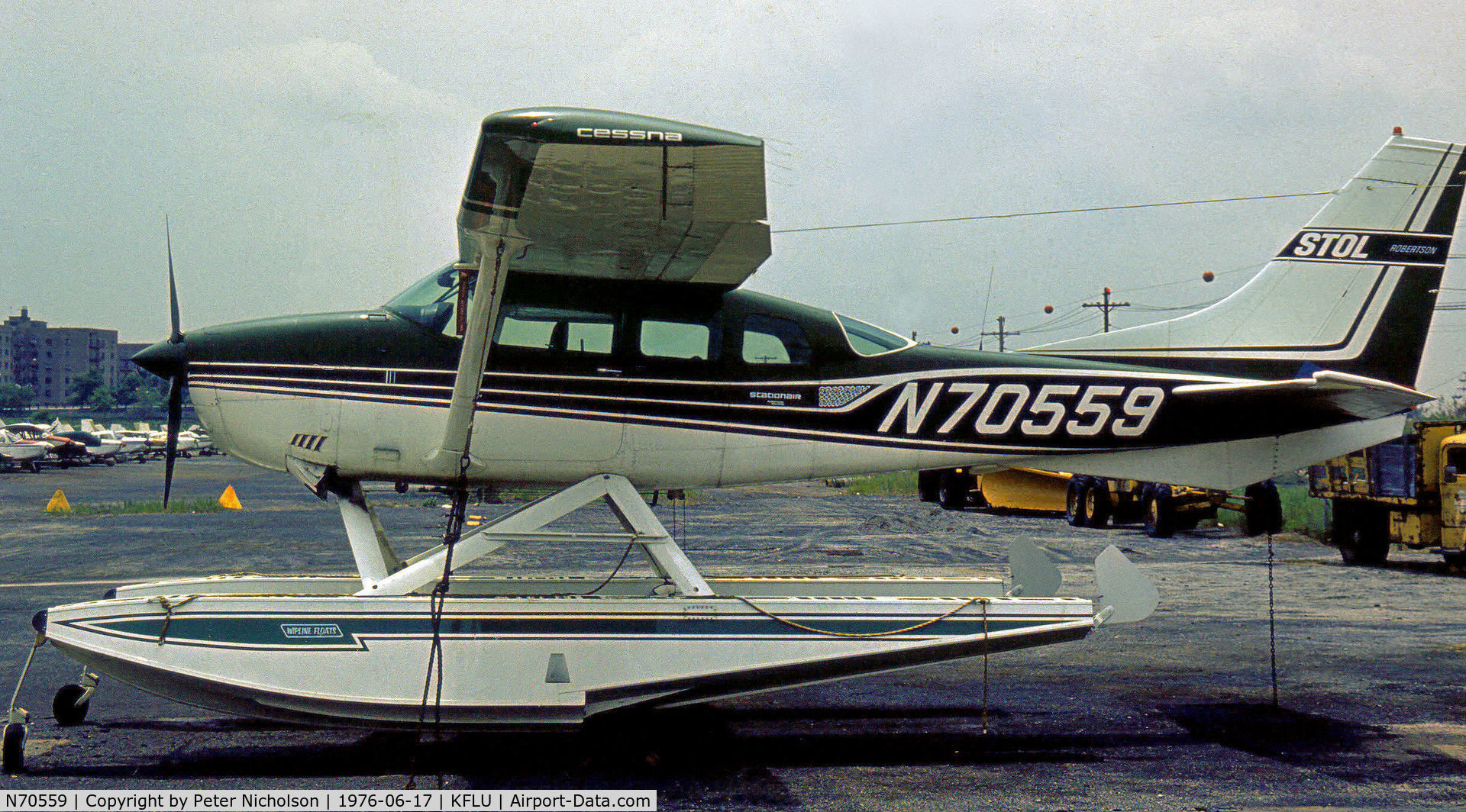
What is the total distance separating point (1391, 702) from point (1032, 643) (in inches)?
122

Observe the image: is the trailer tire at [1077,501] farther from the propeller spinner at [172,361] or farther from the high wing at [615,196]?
the propeller spinner at [172,361]

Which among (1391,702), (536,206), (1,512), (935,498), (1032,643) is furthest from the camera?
(935,498)

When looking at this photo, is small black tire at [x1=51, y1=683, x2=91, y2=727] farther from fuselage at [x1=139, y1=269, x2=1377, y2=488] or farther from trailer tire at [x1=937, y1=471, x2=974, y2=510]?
trailer tire at [x1=937, y1=471, x2=974, y2=510]

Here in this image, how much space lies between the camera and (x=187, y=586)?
5754 millimetres

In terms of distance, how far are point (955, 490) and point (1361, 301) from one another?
1964 cm

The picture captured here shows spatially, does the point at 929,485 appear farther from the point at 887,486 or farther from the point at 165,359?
the point at 165,359

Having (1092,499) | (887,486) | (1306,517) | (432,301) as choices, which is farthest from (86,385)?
(432,301)

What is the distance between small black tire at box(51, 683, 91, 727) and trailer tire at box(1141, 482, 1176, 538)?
18.2 metres

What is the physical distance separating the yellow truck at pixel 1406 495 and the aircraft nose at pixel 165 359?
14026 mm

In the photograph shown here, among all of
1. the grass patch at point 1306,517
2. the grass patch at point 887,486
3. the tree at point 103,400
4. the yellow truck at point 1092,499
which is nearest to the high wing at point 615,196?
the yellow truck at point 1092,499

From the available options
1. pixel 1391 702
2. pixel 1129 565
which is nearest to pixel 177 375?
pixel 1129 565

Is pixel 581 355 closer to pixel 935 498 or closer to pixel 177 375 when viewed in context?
pixel 177 375

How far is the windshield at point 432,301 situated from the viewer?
19.4 feet

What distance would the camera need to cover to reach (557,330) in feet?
19.5
